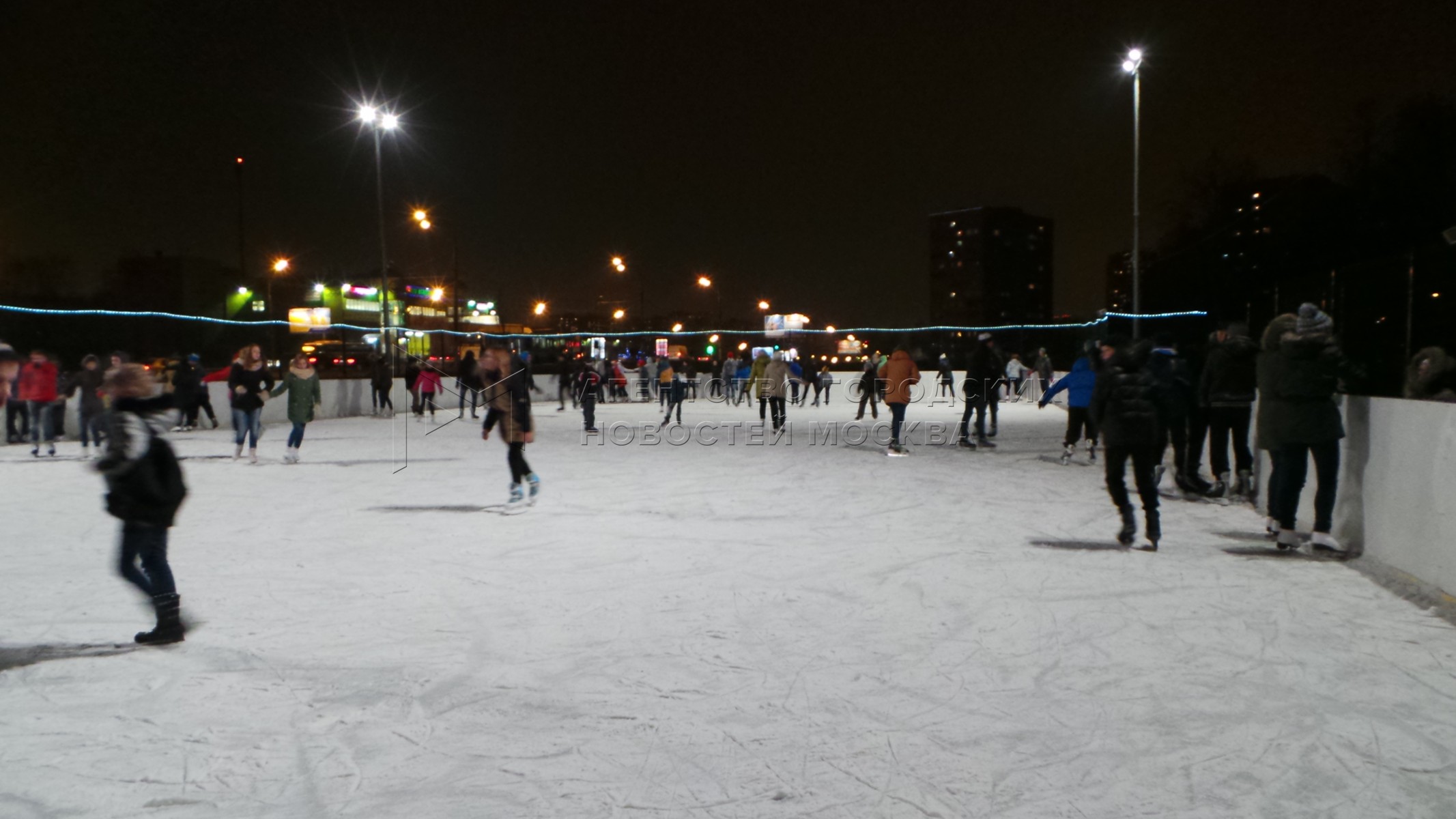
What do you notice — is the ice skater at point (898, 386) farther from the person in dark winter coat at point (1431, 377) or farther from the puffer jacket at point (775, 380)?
the person in dark winter coat at point (1431, 377)

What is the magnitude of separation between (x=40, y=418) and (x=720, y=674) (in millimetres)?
14343

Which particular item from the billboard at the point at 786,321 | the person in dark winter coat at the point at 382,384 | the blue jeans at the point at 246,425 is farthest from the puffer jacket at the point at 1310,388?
the billboard at the point at 786,321

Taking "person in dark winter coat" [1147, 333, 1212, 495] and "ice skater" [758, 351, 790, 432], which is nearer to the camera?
"person in dark winter coat" [1147, 333, 1212, 495]

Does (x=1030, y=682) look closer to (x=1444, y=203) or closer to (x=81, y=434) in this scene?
(x=81, y=434)

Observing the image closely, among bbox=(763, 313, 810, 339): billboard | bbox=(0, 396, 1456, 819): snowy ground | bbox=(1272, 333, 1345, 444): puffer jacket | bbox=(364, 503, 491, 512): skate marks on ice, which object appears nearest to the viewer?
bbox=(0, 396, 1456, 819): snowy ground

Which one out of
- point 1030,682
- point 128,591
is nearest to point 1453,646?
point 1030,682

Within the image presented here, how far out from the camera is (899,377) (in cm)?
1379

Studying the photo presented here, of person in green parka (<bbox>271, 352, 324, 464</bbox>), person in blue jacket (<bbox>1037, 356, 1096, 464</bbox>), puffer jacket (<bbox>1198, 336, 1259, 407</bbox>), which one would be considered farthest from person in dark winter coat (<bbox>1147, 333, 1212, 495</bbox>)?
person in green parka (<bbox>271, 352, 324, 464</bbox>)

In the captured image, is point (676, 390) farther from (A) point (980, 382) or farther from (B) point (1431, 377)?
(B) point (1431, 377)

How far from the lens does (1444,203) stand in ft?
87.8

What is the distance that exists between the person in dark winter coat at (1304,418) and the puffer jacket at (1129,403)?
78 cm

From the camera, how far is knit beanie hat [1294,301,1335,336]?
650cm

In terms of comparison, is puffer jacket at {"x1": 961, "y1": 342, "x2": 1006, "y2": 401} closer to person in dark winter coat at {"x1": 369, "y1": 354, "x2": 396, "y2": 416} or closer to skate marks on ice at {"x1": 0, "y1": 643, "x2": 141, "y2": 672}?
skate marks on ice at {"x1": 0, "y1": 643, "x2": 141, "y2": 672}

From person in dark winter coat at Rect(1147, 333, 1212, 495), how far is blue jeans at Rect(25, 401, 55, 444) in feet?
48.0
